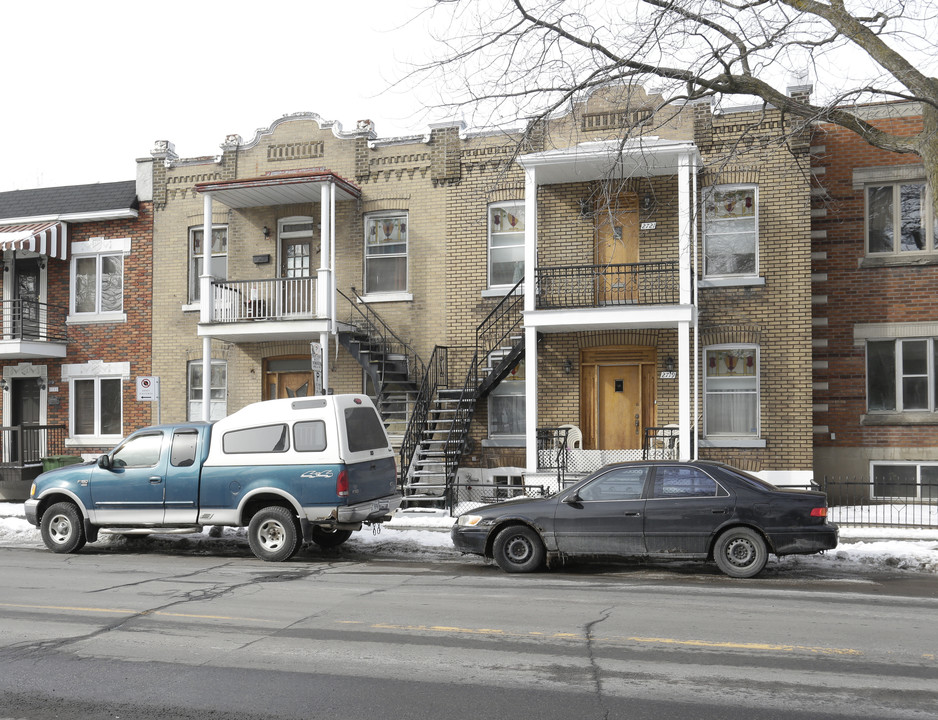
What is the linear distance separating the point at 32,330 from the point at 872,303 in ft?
63.7

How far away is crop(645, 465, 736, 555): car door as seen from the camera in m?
10.2

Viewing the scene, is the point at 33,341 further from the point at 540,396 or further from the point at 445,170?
the point at 540,396

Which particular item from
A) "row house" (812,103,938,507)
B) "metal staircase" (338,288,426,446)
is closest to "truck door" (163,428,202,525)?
"metal staircase" (338,288,426,446)

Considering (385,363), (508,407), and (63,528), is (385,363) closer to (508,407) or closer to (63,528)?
(508,407)

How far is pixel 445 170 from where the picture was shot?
19.1m

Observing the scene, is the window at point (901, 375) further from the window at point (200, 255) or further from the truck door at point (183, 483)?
the window at point (200, 255)

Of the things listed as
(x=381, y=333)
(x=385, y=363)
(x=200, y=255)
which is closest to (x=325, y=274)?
(x=381, y=333)

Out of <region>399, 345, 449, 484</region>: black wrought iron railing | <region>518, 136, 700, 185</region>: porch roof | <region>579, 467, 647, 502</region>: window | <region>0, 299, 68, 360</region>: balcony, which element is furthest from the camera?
<region>0, 299, 68, 360</region>: balcony

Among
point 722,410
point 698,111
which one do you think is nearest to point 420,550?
point 722,410

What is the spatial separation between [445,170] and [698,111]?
544 centimetres

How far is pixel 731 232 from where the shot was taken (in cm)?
1750

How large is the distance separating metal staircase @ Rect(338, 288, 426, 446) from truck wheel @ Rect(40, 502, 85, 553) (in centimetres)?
655

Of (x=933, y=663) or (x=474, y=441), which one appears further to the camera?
(x=474, y=441)

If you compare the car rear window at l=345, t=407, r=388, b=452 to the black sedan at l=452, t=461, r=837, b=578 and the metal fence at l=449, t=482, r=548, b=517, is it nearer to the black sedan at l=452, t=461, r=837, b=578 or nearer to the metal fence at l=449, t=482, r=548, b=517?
the black sedan at l=452, t=461, r=837, b=578
